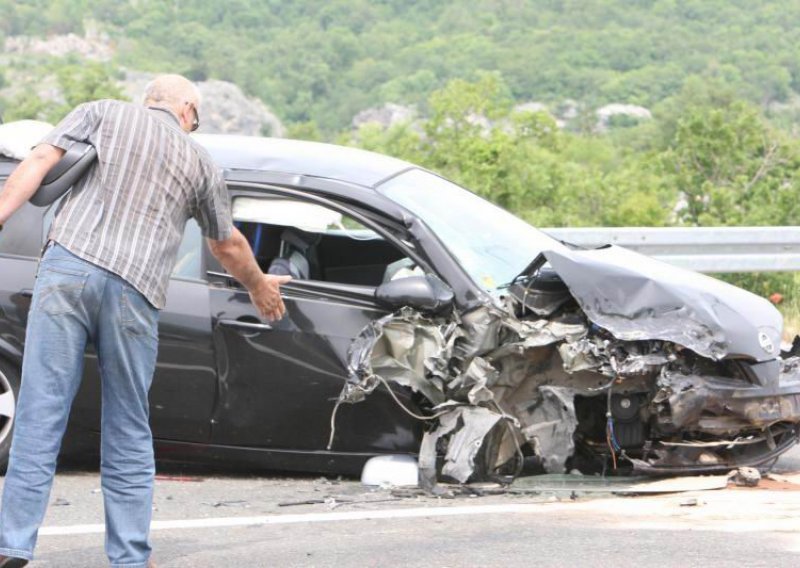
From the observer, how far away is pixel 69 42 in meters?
130

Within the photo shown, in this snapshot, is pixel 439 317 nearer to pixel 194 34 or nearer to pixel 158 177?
pixel 158 177

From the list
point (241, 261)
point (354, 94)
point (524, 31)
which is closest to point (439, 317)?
point (241, 261)

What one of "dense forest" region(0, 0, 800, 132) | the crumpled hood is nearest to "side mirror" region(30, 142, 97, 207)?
the crumpled hood

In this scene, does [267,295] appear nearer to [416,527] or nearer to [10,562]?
[416,527]

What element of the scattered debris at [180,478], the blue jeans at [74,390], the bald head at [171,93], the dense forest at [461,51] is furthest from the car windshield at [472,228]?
the dense forest at [461,51]

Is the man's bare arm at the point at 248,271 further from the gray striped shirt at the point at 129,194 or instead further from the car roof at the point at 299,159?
the car roof at the point at 299,159

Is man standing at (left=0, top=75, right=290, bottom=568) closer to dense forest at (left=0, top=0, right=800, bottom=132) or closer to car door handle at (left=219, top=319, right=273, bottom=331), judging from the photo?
car door handle at (left=219, top=319, right=273, bottom=331)

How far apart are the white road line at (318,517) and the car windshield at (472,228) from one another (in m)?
1.08

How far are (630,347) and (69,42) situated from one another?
13106 centimetres

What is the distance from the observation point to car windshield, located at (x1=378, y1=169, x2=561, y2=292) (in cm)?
625

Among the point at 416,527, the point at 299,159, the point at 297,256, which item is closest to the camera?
the point at 416,527

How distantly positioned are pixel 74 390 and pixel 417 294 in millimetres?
1947

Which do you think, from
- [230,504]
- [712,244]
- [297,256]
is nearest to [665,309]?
[297,256]

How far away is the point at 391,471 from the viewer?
5926mm
